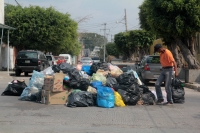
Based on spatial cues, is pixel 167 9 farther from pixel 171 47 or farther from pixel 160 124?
pixel 160 124

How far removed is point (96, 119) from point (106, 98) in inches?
60.2

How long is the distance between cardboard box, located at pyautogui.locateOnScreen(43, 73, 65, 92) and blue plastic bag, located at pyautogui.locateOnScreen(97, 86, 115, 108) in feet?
3.83

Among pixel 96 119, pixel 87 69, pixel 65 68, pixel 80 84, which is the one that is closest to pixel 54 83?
pixel 80 84

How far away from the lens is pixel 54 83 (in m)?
10.4

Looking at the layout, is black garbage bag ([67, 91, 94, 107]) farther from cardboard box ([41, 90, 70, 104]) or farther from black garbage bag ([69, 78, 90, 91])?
black garbage bag ([69, 78, 90, 91])

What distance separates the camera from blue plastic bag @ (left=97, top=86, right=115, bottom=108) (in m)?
10.1

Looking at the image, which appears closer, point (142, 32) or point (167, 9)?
point (167, 9)

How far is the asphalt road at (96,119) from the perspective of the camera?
773 centimetres

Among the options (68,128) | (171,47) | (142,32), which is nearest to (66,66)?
(68,128)

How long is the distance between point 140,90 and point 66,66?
294cm

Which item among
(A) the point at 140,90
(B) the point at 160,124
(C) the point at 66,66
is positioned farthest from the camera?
(C) the point at 66,66

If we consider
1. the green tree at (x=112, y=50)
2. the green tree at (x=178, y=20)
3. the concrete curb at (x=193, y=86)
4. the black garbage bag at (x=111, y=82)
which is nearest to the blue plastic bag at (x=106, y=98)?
the black garbage bag at (x=111, y=82)

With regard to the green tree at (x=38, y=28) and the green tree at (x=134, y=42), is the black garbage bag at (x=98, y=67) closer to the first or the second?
the green tree at (x=38, y=28)

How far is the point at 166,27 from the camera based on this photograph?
20.0 metres
